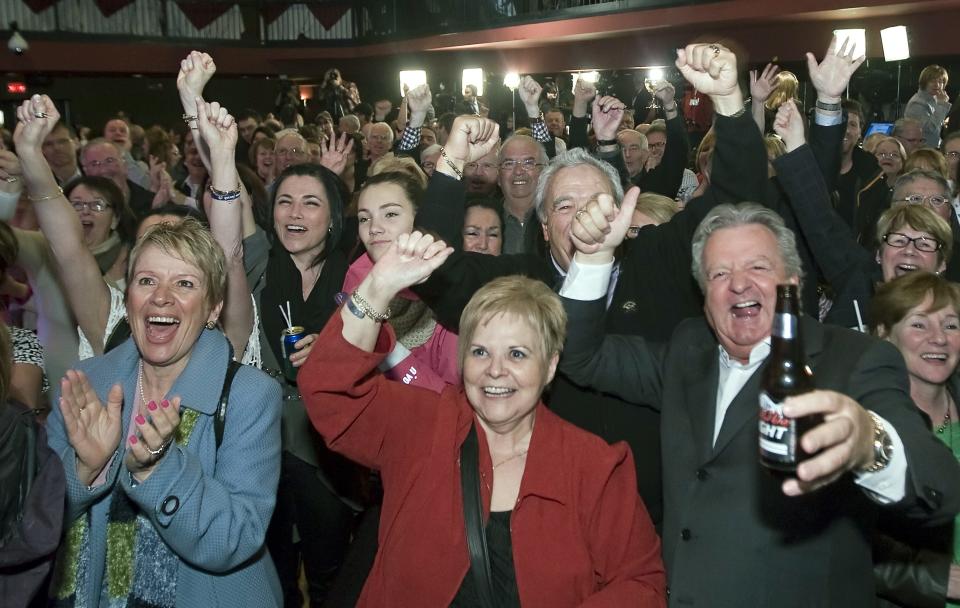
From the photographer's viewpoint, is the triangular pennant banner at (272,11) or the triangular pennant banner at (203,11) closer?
the triangular pennant banner at (203,11)

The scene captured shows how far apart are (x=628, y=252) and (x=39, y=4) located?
58.2ft

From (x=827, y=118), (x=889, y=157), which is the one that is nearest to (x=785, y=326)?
(x=827, y=118)

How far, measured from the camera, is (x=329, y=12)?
65.9 feet

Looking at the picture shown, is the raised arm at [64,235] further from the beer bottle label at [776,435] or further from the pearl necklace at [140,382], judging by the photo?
the beer bottle label at [776,435]

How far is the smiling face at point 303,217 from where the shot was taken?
372cm

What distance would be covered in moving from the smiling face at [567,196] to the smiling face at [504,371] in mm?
594

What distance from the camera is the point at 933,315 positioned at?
9.07ft

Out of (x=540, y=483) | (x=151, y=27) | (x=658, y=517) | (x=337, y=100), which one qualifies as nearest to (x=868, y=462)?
(x=540, y=483)

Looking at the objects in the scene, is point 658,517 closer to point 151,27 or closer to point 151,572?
point 151,572

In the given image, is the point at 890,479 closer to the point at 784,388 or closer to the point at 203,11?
the point at 784,388

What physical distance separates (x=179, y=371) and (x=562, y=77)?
1385cm

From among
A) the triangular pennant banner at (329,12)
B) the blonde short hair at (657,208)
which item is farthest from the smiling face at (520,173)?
the triangular pennant banner at (329,12)

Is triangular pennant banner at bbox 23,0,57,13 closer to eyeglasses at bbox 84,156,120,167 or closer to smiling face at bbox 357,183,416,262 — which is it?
eyeglasses at bbox 84,156,120,167

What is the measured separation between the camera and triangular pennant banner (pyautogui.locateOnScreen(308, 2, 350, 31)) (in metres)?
20.0
